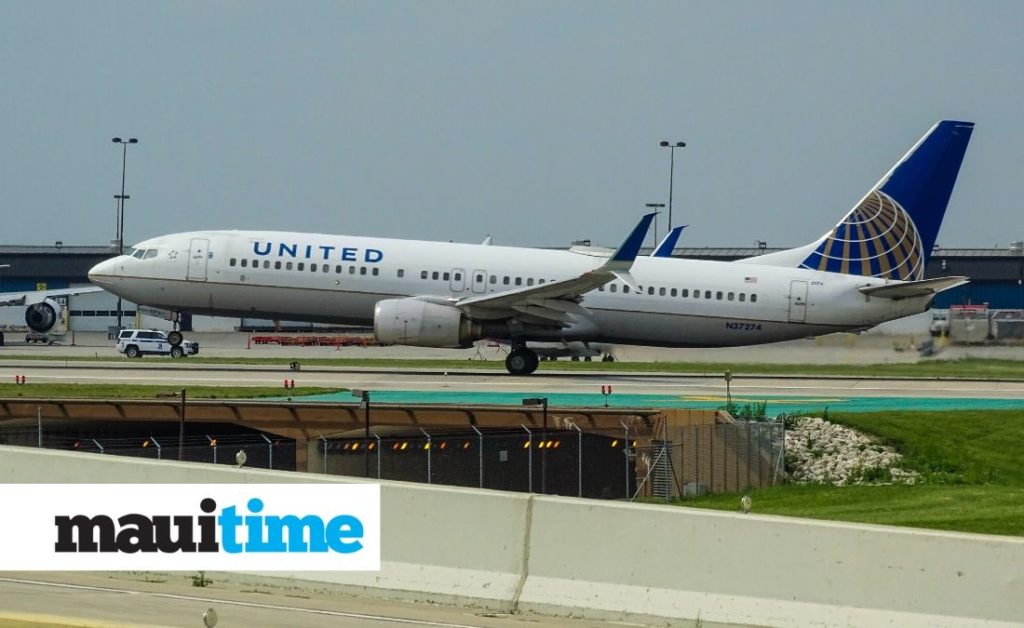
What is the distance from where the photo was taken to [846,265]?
42094 millimetres

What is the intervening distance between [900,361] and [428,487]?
36.4 meters

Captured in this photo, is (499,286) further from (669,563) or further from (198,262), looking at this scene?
(669,563)

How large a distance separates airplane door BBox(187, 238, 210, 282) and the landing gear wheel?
894 cm

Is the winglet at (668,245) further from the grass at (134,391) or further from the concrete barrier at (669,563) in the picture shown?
the concrete barrier at (669,563)

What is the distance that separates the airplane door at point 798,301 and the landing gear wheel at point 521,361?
7.41 m

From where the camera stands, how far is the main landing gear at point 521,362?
41594mm

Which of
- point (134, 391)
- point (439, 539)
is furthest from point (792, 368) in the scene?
point (439, 539)

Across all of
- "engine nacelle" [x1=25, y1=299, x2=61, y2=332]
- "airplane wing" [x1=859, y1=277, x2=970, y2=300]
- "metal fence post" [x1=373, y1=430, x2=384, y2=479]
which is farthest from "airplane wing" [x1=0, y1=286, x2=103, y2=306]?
"metal fence post" [x1=373, y1=430, x2=384, y2=479]

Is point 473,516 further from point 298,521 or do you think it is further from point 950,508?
point 950,508

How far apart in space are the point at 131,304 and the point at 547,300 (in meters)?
63.7

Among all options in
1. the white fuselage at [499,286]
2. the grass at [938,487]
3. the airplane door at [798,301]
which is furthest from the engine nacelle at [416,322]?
the grass at [938,487]

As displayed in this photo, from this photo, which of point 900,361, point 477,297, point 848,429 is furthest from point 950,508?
point 900,361

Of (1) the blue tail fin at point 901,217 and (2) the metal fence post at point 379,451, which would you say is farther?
(1) the blue tail fin at point 901,217

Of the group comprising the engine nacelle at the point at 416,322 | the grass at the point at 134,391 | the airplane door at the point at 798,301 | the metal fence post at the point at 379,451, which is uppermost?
the airplane door at the point at 798,301
